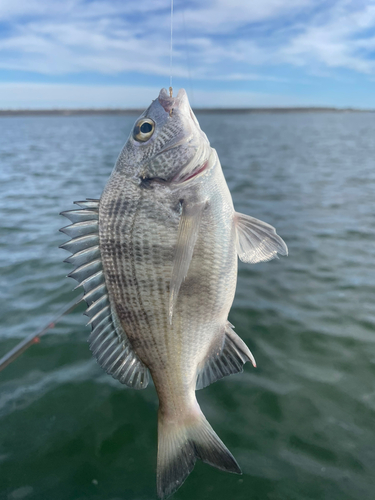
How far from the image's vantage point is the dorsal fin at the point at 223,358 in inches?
82.9

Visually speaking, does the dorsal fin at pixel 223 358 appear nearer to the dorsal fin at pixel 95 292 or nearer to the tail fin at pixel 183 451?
the tail fin at pixel 183 451

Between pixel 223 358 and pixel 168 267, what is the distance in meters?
0.67

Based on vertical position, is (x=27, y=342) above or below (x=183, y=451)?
below

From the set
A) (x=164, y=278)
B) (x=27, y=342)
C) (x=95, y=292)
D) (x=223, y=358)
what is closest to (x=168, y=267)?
(x=164, y=278)

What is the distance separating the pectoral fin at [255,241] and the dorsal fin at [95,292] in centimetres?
82

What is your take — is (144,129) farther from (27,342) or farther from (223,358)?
(27,342)

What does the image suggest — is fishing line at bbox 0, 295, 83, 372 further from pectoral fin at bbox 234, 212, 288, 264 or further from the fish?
pectoral fin at bbox 234, 212, 288, 264

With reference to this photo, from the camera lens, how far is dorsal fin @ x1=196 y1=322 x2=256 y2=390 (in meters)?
2.11

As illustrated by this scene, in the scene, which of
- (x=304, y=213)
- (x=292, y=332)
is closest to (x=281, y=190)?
(x=304, y=213)

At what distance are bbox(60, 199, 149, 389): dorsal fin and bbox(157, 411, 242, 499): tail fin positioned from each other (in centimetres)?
33

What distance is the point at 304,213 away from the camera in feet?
35.6

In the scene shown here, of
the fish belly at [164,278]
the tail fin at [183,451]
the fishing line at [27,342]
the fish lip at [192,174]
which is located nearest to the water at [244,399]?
the fishing line at [27,342]

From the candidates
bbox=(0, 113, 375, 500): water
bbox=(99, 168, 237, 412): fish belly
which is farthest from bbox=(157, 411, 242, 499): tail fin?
bbox=(0, 113, 375, 500): water

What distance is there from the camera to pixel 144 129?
2.13 metres
